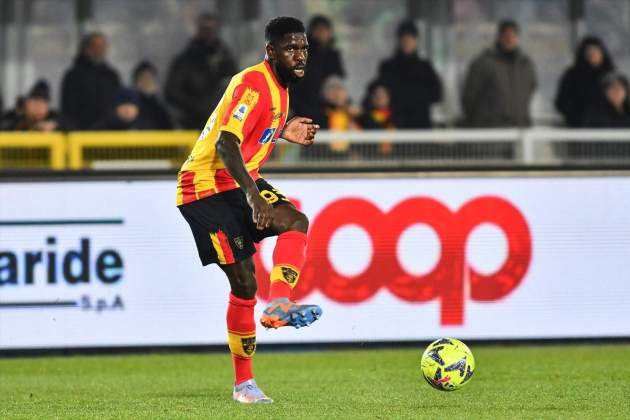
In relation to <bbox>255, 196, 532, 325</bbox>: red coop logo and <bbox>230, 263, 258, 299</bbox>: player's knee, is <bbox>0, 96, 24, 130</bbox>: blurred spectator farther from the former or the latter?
<bbox>230, 263, 258, 299</bbox>: player's knee

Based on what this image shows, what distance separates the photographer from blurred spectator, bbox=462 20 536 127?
15.1 m

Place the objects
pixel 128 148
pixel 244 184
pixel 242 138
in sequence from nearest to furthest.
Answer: pixel 244 184
pixel 242 138
pixel 128 148

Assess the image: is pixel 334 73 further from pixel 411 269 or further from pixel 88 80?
pixel 411 269

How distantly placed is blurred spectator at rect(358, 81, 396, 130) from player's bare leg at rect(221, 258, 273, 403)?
5.94m

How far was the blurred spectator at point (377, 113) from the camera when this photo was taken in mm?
14453

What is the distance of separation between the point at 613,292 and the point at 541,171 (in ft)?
3.91

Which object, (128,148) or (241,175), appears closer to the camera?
(241,175)

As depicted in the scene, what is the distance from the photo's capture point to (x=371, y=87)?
14664 mm

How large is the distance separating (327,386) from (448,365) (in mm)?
1284

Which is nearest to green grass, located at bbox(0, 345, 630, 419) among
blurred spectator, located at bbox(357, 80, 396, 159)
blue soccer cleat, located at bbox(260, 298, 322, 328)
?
blue soccer cleat, located at bbox(260, 298, 322, 328)

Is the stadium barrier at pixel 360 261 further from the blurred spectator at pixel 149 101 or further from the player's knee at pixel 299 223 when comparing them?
the player's knee at pixel 299 223

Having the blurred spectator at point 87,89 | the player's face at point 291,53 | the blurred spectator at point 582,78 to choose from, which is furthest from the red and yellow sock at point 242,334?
the blurred spectator at point 582,78

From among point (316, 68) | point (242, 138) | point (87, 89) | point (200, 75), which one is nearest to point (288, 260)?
point (242, 138)

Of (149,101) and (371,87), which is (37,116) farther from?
(371,87)
